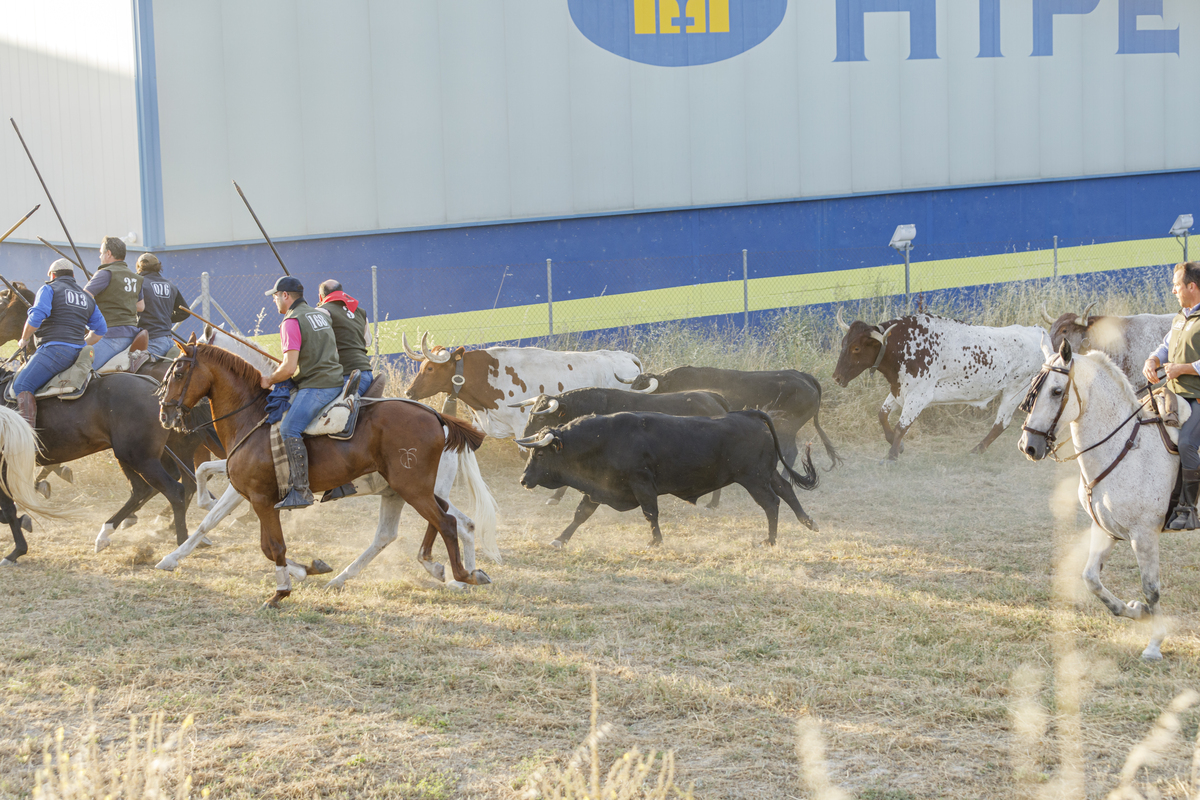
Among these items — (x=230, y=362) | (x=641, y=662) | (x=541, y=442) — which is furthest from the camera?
(x=541, y=442)

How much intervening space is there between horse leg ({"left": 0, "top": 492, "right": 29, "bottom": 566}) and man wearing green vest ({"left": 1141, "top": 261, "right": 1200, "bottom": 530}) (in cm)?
815

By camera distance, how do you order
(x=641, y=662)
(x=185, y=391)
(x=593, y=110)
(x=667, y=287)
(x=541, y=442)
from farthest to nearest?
(x=667, y=287) < (x=593, y=110) < (x=541, y=442) < (x=185, y=391) < (x=641, y=662)

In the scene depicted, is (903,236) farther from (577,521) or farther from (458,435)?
(458,435)

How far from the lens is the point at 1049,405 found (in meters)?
5.84

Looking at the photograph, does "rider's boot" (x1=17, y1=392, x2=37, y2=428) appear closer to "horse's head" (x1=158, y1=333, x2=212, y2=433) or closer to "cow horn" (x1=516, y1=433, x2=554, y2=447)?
"horse's head" (x1=158, y1=333, x2=212, y2=433)

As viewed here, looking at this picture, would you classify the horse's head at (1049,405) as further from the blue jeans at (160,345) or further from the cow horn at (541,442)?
the blue jeans at (160,345)

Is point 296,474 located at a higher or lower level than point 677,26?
lower

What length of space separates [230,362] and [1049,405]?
5.22 meters

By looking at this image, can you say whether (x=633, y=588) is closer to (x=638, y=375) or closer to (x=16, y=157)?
(x=638, y=375)

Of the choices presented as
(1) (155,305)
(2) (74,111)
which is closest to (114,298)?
(1) (155,305)

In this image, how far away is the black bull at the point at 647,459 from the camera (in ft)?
27.3

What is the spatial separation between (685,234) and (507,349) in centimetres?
672

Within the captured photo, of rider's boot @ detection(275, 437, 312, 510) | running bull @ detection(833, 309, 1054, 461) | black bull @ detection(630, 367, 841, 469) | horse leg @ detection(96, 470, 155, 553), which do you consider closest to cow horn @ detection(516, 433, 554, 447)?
rider's boot @ detection(275, 437, 312, 510)

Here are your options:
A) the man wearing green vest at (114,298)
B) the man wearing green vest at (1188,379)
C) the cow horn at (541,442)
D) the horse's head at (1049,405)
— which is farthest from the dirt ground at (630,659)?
the man wearing green vest at (114,298)
